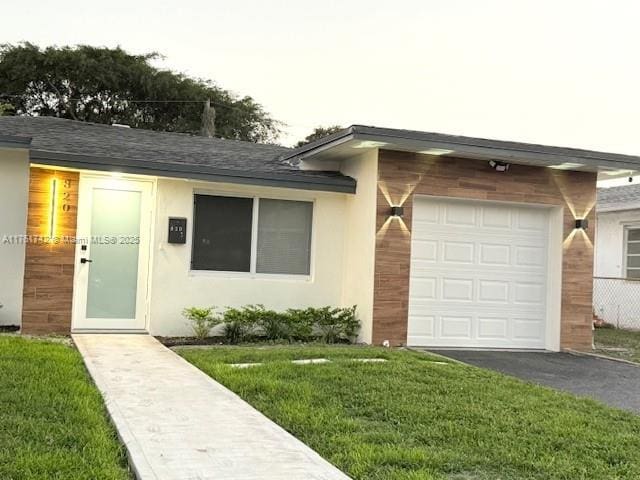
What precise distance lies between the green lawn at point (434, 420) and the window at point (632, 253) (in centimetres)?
988

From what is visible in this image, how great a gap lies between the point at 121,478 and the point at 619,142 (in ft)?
88.6

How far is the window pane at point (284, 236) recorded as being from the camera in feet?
34.5

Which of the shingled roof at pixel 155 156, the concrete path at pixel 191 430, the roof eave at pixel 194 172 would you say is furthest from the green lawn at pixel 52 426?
the shingled roof at pixel 155 156

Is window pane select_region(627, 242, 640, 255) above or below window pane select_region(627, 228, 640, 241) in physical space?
below

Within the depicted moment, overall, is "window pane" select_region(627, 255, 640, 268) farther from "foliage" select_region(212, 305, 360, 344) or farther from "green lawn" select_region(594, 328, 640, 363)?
"foliage" select_region(212, 305, 360, 344)

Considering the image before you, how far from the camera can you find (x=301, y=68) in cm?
2003

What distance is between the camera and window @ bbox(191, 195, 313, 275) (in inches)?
403

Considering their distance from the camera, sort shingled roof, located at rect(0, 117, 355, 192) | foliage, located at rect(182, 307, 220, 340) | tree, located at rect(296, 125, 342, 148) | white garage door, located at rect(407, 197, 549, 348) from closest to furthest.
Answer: shingled roof, located at rect(0, 117, 355, 192), foliage, located at rect(182, 307, 220, 340), white garage door, located at rect(407, 197, 549, 348), tree, located at rect(296, 125, 342, 148)

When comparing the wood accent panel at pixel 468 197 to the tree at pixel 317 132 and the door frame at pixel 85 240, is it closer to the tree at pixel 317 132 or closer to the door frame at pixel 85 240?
the door frame at pixel 85 240

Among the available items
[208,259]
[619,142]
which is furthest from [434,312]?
[619,142]

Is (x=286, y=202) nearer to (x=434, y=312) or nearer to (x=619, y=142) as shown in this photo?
(x=434, y=312)

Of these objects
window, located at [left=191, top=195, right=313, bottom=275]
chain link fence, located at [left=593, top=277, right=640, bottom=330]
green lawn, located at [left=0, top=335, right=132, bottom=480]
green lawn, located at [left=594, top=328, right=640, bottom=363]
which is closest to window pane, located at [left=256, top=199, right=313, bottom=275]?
window, located at [left=191, top=195, right=313, bottom=275]

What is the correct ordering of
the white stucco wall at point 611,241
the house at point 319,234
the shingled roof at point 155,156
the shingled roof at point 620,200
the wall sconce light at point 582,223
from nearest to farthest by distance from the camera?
1. the shingled roof at point 155,156
2. the house at point 319,234
3. the wall sconce light at point 582,223
4. the shingled roof at point 620,200
5. the white stucco wall at point 611,241

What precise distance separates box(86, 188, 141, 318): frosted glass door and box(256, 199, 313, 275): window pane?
189 cm
